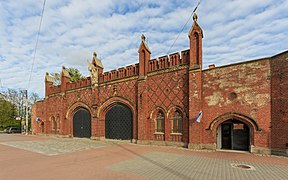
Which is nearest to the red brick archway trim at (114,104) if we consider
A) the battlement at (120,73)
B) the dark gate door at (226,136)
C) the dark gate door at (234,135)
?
the battlement at (120,73)

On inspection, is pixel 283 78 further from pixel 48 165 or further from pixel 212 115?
pixel 48 165

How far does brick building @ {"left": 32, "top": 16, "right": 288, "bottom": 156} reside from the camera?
10.5 m

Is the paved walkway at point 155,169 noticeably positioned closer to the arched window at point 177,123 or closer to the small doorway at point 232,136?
the small doorway at point 232,136

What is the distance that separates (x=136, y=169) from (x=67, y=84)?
1957 centimetres

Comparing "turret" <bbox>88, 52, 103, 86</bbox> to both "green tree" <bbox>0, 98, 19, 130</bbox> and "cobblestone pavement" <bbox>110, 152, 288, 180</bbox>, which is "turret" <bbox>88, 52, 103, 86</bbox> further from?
"green tree" <bbox>0, 98, 19, 130</bbox>

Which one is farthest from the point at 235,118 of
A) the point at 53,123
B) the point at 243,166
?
the point at 53,123

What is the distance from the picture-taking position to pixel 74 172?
719 cm

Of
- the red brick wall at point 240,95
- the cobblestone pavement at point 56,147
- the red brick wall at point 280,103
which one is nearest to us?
the red brick wall at point 280,103

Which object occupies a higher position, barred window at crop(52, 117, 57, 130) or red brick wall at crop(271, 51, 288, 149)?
red brick wall at crop(271, 51, 288, 149)

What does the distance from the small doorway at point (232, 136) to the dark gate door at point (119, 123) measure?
306 inches

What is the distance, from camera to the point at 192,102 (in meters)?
12.5

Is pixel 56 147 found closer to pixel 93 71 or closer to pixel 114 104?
pixel 114 104

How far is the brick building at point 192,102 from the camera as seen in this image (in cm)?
1051

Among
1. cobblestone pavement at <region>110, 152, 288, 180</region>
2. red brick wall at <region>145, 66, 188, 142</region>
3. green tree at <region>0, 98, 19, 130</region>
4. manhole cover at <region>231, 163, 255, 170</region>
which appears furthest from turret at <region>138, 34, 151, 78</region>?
green tree at <region>0, 98, 19, 130</region>
